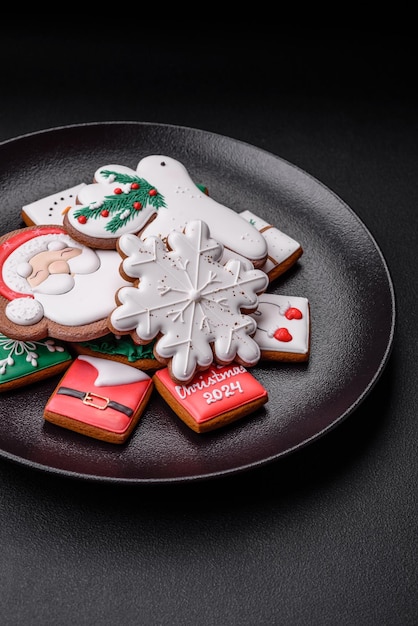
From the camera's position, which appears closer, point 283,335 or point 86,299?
point 86,299

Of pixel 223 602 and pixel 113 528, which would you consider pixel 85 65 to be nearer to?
pixel 113 528

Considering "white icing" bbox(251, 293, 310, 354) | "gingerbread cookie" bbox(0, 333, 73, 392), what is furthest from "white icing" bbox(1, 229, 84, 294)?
"white icing" bbox(251, 293, 310, 354)

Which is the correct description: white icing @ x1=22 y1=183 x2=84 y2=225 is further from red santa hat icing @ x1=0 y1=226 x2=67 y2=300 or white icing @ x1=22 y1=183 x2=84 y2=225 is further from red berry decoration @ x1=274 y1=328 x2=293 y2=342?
red berry decoration @ x1=274 y1=328 x2=293 y2=342

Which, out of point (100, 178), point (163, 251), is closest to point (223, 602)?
point (163, 251)

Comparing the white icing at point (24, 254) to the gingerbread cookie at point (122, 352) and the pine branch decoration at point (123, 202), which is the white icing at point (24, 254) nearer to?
the pine branch decoration at point (123, 202)

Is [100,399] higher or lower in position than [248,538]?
higher

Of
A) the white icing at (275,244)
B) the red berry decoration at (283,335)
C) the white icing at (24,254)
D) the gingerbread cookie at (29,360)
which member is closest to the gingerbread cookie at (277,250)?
the white icing at (275,244)

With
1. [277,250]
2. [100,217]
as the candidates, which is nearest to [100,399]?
[100,217]

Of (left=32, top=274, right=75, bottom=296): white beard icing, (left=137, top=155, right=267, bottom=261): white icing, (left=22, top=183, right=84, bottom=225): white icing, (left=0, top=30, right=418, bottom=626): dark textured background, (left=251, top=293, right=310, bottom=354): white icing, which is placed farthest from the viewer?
(left=22, top=183, right=84, bottom=225): white icing

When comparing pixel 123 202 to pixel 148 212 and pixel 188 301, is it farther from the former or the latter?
pixel 188 301
